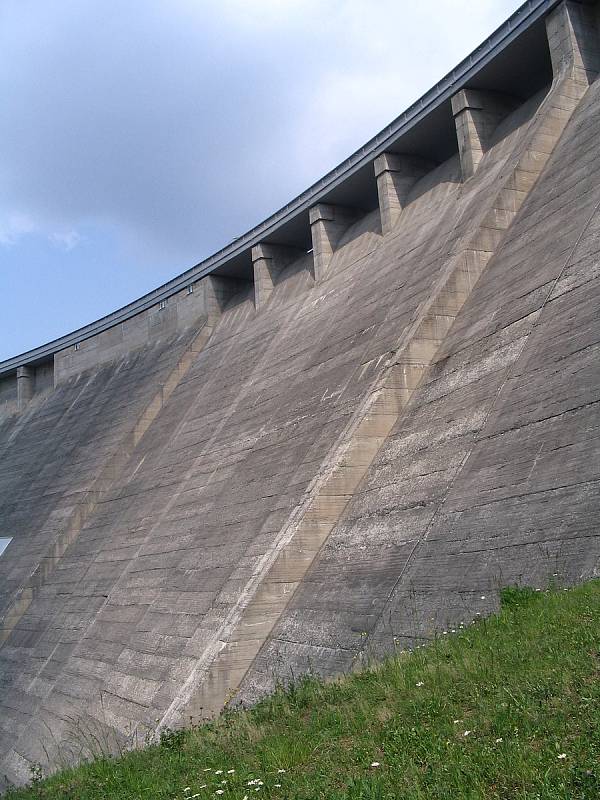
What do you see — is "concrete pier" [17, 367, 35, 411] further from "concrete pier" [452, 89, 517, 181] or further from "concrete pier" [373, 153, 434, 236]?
"concrete pier" [452, 89, 517, 181]

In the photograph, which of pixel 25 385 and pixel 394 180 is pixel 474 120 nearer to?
pixel 394 180

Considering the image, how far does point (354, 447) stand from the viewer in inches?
494

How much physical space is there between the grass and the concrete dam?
4.08ft

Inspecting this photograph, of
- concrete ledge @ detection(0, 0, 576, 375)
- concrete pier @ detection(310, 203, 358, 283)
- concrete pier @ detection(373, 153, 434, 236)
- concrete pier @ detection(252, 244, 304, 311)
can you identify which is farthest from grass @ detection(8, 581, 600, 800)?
concrete pier @ detection(252, 244, 304, 311)

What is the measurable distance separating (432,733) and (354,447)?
297 inches

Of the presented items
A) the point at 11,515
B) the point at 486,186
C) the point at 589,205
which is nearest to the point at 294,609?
the point at 589,205

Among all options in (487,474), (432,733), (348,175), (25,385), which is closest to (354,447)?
(487,474)

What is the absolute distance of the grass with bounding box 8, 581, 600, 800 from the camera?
4.32 meters

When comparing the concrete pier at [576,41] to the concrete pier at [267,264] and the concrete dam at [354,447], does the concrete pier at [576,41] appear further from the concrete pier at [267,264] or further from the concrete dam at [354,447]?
the concrete pier at [267,264]

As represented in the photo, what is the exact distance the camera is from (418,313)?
566 inches

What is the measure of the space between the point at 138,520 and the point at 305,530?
25.0 feet

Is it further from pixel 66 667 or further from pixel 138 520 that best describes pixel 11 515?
pixel 66 667

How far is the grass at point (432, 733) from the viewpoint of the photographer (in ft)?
14.2

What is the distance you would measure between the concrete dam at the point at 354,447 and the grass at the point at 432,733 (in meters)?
1.24
